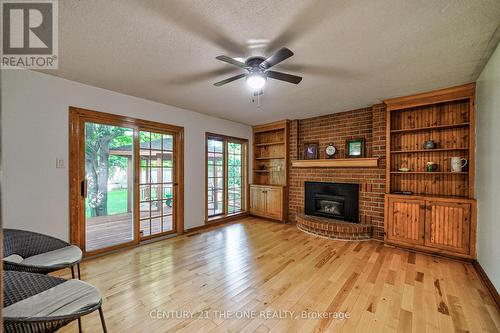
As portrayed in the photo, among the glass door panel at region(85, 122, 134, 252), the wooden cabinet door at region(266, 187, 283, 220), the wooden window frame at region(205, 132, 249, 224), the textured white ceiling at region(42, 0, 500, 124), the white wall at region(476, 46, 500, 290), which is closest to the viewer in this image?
the textured white ceiling at region(42, 0, 500, 124)

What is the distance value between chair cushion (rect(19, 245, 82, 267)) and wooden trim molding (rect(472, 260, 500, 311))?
13.0ft

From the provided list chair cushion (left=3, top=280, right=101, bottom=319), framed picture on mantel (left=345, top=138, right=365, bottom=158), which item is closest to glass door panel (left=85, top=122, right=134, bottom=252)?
chair cushion (left=3, top=280, right=101, bottom=319)

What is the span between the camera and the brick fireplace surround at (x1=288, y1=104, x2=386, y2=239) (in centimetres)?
394

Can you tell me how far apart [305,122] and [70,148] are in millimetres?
4299

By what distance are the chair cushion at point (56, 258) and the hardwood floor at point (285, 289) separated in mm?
530

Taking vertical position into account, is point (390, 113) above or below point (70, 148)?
above

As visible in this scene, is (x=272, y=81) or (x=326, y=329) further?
(x=272, y=81)

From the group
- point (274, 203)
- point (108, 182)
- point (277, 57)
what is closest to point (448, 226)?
point (274, 203)

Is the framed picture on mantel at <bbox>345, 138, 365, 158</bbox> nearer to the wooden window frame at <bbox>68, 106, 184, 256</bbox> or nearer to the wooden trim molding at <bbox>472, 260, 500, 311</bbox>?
the wooden trim molding at <bbox>472, 260, 500, 311</bbox>

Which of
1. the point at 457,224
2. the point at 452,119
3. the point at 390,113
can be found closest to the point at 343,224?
the point at 457,224

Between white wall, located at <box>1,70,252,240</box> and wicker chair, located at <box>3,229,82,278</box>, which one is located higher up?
white wall, located at <box>1,70,252,240</box>

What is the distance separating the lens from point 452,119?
3.39m

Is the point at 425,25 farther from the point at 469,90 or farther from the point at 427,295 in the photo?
the point at 427,295

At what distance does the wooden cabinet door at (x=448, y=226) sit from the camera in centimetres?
300
